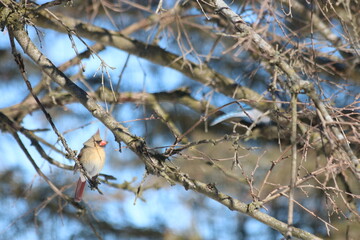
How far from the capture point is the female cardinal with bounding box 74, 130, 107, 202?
318 cm

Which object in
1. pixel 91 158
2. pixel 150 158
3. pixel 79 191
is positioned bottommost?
pixel 150 158

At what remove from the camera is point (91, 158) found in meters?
3.24

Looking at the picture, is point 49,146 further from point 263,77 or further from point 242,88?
point 263,77

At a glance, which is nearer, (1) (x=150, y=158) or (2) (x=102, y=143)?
(1) (x=150, y=158)

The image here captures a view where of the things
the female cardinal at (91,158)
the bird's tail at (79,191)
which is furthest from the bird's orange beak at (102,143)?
the bird's tail at (79,191)

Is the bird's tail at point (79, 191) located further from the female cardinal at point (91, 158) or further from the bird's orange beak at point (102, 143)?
the bird's orange beak at point (102, 143)

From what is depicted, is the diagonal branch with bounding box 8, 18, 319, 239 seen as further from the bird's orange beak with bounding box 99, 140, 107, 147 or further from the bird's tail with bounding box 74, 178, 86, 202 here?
the bird's tail with bounding box 74, 178, 86, 202


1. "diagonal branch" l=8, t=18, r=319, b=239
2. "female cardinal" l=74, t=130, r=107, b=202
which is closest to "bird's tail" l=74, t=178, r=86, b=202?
"female cardinal" l=74, t=130, r=107, b=202

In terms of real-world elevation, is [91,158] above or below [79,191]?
above

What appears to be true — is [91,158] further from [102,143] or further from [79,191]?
[79,191]

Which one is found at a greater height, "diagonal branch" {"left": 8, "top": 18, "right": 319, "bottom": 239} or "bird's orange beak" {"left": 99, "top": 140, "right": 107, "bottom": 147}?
"bird's orange beak" {"left": 99, "top": 140, "right": 107, "bottom": 147}

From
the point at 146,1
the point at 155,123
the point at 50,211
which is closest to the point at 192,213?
the point at 155,123

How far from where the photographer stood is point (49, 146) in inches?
141

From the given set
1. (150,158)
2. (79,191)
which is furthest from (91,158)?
(150,158)
